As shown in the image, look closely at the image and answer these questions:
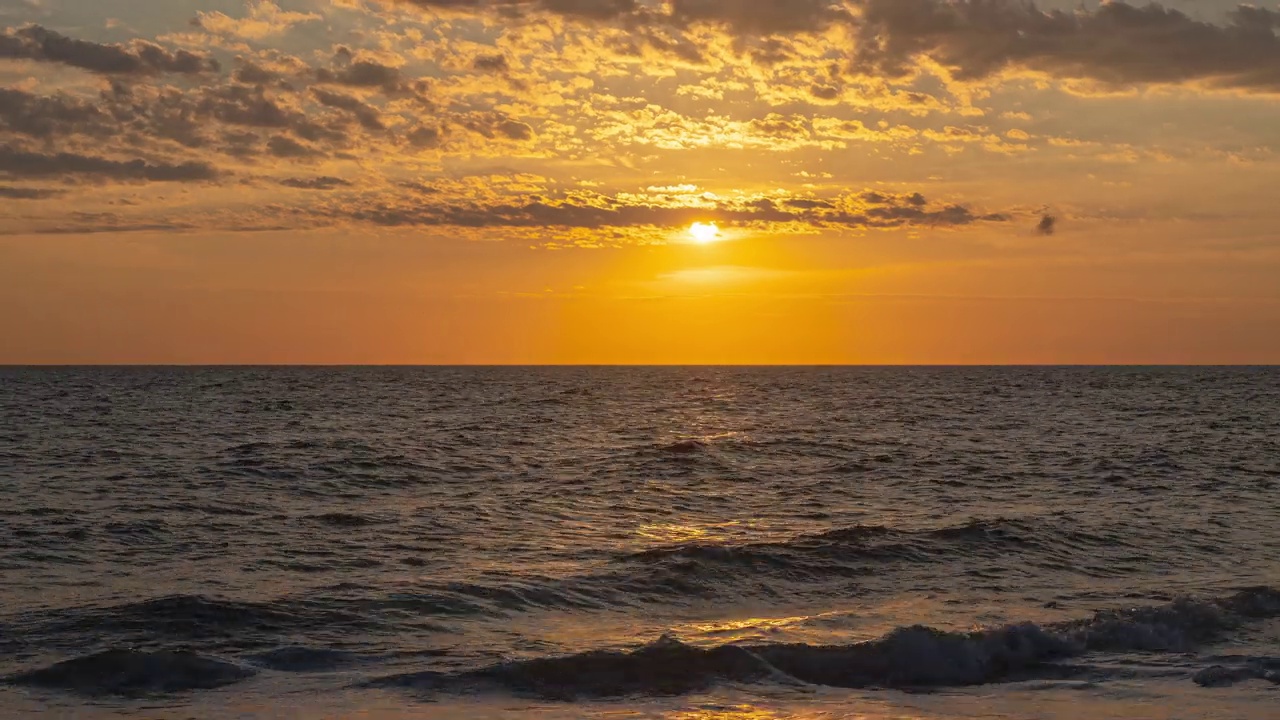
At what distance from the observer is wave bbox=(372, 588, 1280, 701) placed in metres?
14.8

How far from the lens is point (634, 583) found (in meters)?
20.8

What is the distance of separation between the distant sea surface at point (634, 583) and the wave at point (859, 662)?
0.05 m

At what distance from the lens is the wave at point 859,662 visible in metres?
14.8

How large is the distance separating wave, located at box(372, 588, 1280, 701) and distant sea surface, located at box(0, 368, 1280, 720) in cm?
5

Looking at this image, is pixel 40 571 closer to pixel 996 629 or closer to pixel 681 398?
pixel 996 629

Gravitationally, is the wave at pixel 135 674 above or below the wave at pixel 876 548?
below

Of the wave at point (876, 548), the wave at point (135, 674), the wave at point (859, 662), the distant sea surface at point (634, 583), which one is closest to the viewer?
the wave at point (135, 674)

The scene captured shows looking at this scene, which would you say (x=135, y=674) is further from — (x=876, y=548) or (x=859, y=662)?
(x=876, y=548)

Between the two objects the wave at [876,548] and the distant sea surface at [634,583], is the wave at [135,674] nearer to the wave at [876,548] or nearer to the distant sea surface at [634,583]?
the distant sea surface at [634,583]

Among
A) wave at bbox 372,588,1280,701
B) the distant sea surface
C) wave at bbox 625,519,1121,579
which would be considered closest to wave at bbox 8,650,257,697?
the distant sea surface

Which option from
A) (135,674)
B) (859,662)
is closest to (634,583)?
(859,662)

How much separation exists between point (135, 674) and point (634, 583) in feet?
29.0

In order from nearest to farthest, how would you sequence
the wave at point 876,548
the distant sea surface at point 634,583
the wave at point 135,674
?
the wave at point 135,674 < the distant sea surface at point 634,583 < the wave at point 876,548

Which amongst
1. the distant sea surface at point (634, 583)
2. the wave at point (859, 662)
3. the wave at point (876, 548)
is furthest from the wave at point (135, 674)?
the wave at point (876, 548)
